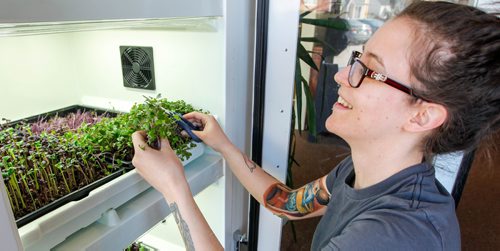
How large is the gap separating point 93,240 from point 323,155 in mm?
909

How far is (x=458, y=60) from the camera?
0.61 meters

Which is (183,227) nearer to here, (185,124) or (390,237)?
(185,124)

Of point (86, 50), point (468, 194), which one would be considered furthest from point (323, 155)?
point (468, 194)

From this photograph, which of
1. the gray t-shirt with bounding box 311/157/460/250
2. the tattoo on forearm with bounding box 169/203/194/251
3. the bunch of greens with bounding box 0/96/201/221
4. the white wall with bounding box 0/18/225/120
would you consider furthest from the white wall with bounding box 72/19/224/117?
the gray t-shirt with bounding box 311/157/460/250

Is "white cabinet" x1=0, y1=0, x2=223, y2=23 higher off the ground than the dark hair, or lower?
higher

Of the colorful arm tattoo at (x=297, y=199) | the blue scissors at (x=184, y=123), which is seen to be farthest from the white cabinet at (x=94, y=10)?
the colorful arm tattoo at (x=297, y=199)

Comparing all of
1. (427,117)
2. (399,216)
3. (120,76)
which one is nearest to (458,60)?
(427,117)

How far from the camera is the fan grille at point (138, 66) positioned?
110 centimetres

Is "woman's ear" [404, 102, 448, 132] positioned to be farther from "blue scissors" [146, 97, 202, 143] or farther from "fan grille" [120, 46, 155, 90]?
"fan grille" [120, 46, 155, 90]

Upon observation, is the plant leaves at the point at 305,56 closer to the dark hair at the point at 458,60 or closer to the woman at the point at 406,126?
the woman at the point at 406,126

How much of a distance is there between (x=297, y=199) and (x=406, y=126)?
18.2 inches

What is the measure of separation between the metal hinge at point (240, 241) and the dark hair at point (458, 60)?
883mm

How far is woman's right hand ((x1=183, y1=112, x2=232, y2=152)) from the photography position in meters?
0.96

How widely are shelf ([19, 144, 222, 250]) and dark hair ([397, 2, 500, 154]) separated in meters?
0.67
